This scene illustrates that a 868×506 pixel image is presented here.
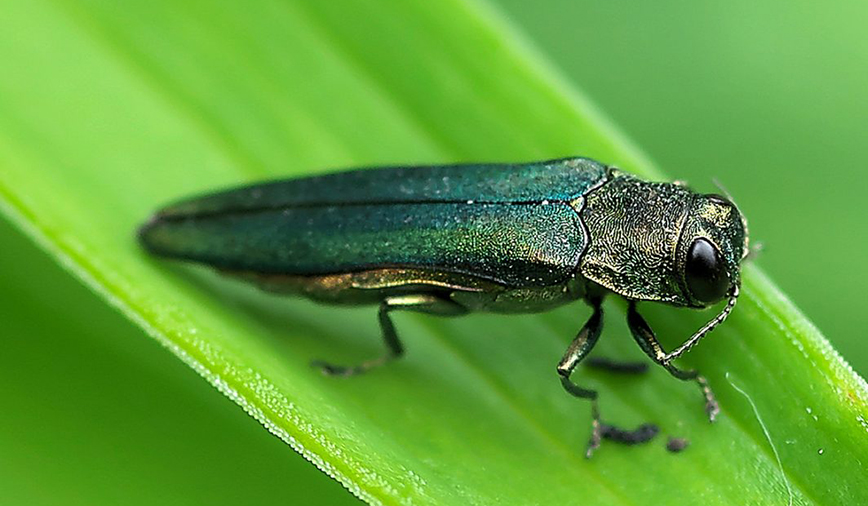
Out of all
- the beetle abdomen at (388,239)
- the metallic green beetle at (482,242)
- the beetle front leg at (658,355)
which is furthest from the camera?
the beetle abdomen at (388,239)

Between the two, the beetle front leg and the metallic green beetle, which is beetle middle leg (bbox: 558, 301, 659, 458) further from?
Result: the beetle front leg

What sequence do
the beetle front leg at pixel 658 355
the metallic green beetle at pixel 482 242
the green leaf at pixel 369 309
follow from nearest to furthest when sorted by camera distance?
the green leaf at pixel 369 309, the beetle front leg at pixel 658 355, the metallic green beetle at pixel 482 242

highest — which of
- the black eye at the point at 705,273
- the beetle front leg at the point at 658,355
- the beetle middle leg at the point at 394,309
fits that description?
the black eye at the point at 705,273

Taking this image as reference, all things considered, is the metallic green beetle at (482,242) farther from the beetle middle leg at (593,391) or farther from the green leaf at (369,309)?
the green leaf at (369,309)

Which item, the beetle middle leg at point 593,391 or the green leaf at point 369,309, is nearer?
the green leaf at point 369,309

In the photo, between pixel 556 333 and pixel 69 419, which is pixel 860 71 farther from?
pixel 69 419

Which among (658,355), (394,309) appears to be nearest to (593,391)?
(658,355)

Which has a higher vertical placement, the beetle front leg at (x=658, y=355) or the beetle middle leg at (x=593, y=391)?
the beetle front leg at (x=658, y=355)

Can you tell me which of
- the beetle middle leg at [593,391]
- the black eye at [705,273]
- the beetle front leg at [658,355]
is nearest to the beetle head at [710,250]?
the black eye at [705,273]
